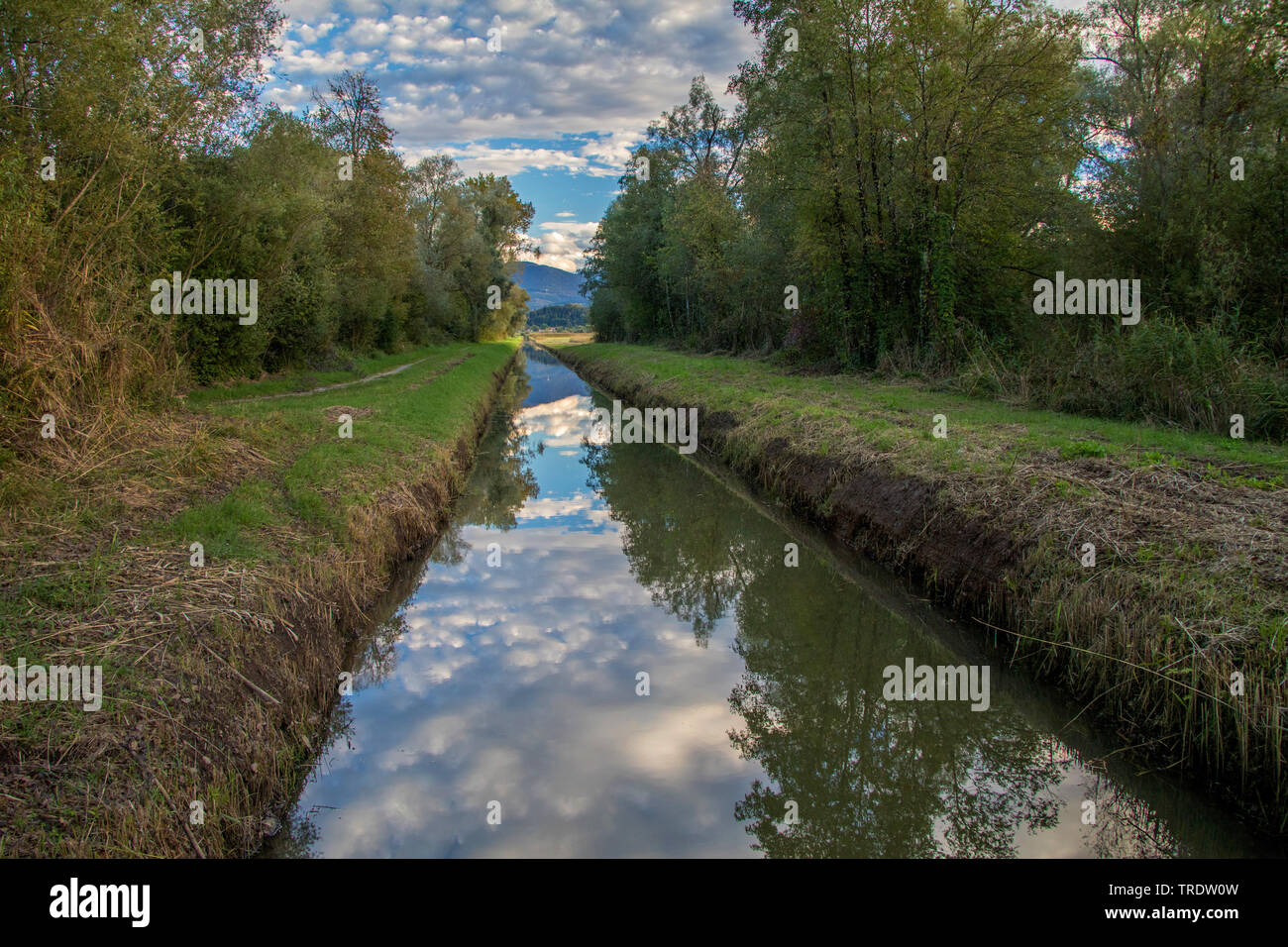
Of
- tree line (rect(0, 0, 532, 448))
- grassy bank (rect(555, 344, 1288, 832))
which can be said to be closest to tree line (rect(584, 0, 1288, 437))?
grassy bank (rect(555, 344, 1288, 832))

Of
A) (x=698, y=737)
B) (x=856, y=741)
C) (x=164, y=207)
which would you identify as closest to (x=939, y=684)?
(x=856, y=741)

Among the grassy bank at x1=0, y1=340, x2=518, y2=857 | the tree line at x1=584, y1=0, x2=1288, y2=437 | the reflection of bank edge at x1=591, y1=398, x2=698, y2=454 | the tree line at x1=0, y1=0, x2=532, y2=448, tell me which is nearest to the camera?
the grassy bank at x1=0, y1=340, x2=518, y2=857

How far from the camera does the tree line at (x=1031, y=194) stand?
1100 centimetres

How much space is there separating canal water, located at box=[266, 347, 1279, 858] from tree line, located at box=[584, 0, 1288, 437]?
6.55 m

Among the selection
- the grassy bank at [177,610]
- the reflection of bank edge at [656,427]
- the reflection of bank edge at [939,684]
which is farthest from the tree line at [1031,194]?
the grassy bank at [177,610]

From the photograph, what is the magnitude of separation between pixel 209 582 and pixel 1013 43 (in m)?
19.8

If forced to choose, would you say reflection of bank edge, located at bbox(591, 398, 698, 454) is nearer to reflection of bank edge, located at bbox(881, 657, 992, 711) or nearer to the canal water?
the canal water

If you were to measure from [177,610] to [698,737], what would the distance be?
408 cm

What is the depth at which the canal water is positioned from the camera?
14.3ft

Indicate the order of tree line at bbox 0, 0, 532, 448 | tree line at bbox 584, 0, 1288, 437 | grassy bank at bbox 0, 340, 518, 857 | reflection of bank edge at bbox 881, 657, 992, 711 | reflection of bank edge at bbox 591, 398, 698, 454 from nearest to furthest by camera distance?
grassy bank at bbox 0, 340, 518, 857 < reflection of bank edge at bbox 881, 657, 992, 711 < tree line at bbox 0, 0, 532, 448 < tree line at bbox 584, 0, 1288, 437 < reflection of bank edge at bbox 591, 398, 698, 454

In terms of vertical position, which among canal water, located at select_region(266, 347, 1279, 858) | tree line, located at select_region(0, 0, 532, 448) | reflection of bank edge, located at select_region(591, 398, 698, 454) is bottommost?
canal water, located at select_region(266, 347, 1279, 858)

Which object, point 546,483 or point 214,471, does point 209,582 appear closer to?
point 214,471

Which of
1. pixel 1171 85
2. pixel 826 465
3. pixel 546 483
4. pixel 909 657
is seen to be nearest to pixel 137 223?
pixel 546 483

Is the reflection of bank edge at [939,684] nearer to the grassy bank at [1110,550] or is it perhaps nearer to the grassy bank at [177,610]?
the grassy bank at [1110,550]
